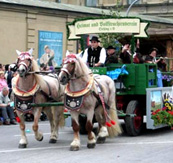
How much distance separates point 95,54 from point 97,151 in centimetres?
312

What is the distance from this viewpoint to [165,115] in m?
13.7

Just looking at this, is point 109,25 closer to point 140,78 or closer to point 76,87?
point 140,78

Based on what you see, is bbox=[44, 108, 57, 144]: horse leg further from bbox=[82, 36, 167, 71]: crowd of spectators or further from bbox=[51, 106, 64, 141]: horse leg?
bbox=[82, 36, 167, 71]: crowd of spectators

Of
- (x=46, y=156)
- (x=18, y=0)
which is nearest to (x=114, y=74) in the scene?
(x=46, y=156)

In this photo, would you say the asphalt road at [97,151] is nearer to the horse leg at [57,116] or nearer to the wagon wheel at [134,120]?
the wagon wheel at [134,120]

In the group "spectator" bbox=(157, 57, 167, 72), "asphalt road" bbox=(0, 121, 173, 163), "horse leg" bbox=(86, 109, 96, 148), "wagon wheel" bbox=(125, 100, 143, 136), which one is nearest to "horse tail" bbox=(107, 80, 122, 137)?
"asphalt road" bbox=(0, 121, 173, 163)

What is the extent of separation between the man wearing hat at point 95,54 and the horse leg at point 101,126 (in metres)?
1.34

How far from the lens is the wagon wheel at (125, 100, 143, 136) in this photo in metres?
13.2

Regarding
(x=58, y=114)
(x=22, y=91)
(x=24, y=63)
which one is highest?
(x=24, y=63)

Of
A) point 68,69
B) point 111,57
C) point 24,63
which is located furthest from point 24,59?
point 111,57

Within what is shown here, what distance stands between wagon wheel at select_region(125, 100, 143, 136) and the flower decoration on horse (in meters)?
0.46

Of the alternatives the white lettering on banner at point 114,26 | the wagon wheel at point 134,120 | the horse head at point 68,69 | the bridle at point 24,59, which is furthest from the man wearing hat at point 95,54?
the bridle at point 24,59

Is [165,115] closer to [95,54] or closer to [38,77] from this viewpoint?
[95,54]

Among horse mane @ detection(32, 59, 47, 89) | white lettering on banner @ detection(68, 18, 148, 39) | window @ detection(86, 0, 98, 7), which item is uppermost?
window @ detection(86, 0, 98, 7)
